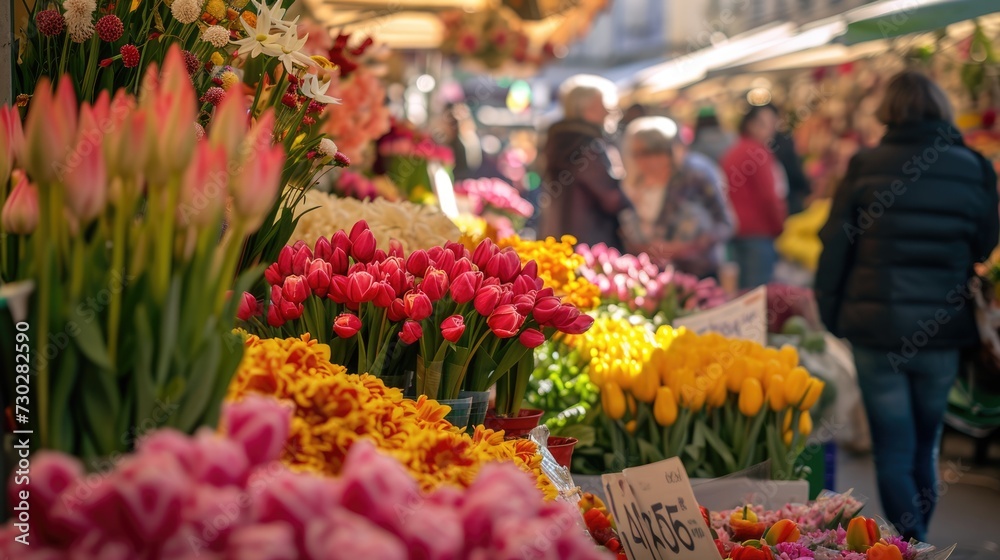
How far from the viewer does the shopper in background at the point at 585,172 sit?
5.30 meters

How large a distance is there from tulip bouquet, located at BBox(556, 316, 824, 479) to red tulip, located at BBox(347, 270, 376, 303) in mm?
955

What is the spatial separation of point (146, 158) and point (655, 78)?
888cm

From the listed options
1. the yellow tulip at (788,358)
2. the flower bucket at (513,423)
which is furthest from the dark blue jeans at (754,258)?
the flower bucket at (513,423)

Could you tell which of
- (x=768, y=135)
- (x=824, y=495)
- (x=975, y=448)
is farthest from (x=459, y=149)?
(x=824, y=495)

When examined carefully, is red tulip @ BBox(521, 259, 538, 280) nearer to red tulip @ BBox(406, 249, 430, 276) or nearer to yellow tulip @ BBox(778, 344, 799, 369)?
red tulip @ BBox(406, 249, 430, 276)

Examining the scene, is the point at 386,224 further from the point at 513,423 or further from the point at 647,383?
the point at 647,383

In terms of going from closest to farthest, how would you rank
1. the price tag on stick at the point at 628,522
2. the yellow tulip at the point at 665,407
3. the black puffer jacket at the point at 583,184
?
1. the price tag on stick at the point at 628,522
2. the yellow tulip at the point at 665,407
3. the black puffer jacket at the point at 583,184

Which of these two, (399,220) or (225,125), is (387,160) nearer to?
(399,220)

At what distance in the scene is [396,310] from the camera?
1500 millimetres

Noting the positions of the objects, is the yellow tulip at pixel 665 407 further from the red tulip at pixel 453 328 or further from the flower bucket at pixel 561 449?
the red tulip at pixel 453 328

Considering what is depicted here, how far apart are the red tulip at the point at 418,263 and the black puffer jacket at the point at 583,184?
3771 millimetres

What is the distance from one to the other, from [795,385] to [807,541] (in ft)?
1.95

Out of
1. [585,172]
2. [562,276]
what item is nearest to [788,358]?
[562,276]

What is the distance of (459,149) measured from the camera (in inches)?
229
